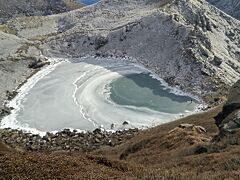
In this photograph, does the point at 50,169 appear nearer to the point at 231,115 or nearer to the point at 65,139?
the point at 231,115

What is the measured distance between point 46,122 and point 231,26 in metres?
39.5

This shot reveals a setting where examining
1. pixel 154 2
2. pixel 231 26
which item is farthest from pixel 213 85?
pixel 154 2

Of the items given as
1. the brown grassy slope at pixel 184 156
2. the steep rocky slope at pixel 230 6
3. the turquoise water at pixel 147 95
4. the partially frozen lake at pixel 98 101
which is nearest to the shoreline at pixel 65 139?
the partially frozen lake at pixel 98 101

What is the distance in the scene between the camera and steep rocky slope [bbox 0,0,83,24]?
13838cm

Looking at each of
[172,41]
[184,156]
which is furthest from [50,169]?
[172,41]

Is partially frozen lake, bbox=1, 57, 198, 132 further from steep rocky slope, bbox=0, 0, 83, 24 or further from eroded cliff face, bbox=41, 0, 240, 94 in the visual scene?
steep rocky slope, bbox=0, 0, 83, 24

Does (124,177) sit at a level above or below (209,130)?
above

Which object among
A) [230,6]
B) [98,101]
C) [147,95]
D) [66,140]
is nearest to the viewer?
[66,140]

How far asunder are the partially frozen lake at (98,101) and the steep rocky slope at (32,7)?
7492 centimetres

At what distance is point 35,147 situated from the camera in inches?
1745

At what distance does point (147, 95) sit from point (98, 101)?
6.41 m

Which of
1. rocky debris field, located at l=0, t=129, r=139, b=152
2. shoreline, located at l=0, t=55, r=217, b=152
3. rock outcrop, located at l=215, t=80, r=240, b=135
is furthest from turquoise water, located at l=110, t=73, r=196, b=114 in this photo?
rock outcrop, located at l=215, t=80, r=240, b=135

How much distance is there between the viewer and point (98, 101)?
183 feet

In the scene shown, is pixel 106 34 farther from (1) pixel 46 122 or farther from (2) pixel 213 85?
(1) pixel 46 122
